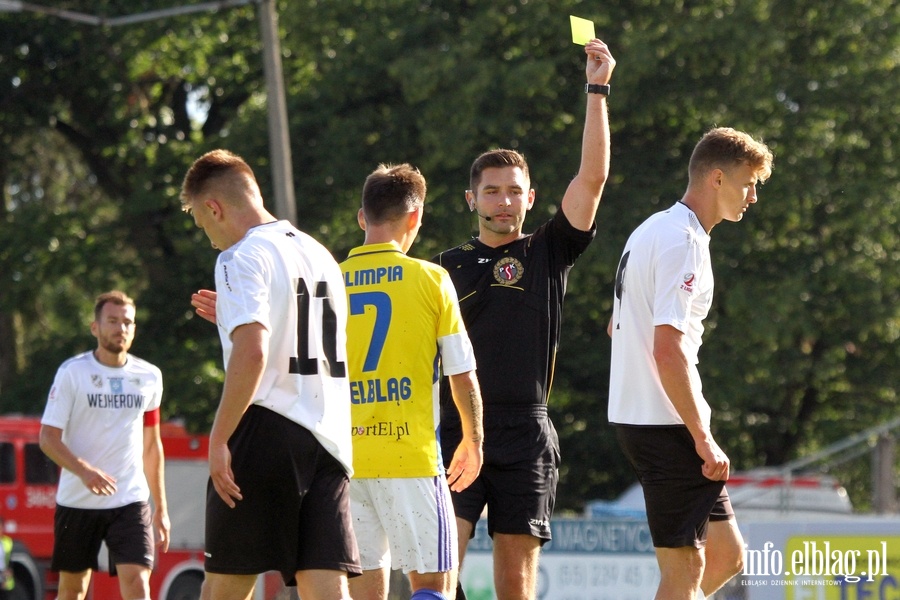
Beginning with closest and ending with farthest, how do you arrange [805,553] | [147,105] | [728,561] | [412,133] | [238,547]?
[238,547], [728,561], [805,553], [412,133], [147,105]

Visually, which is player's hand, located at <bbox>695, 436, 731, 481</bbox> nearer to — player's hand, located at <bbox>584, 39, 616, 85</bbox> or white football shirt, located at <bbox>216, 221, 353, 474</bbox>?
white football shirt, located at <bbox>216, 221, 353, 474</bbox>

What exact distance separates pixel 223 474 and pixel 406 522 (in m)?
0.92

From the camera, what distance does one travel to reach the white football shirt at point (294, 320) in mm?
4676

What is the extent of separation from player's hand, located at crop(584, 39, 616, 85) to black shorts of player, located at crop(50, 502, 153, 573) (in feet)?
14.3

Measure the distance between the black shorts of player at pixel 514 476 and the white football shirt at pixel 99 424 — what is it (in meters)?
3.26

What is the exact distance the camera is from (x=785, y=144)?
20562 millimetres

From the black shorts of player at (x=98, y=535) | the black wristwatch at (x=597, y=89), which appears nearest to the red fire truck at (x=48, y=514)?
the black shorts of player at (x=98, y=535)

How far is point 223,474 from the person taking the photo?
4.61 metres

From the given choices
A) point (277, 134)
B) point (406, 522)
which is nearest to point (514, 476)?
point (406, 522)

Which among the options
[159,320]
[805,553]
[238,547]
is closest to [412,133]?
[159,320]

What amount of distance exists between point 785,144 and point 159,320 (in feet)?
34.9

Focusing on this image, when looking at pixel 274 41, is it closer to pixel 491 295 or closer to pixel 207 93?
pixel 491 295

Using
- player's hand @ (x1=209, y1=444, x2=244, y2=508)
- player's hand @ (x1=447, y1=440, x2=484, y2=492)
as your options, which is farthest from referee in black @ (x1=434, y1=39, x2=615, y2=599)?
player's hand @ (x1=209, y1=444, x2=244, y2=508)

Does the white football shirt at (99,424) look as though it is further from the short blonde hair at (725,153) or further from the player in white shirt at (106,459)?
the short blonde hair at (725,153)
